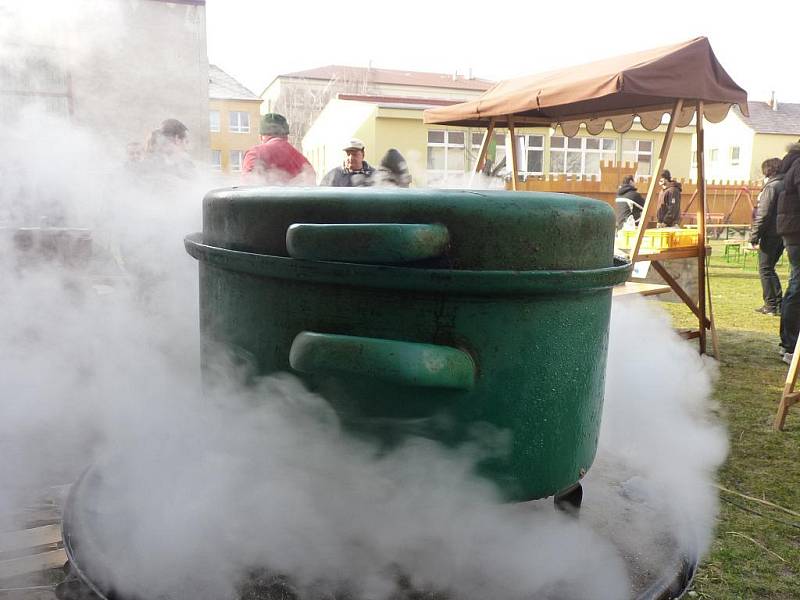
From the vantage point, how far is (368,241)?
1074mm

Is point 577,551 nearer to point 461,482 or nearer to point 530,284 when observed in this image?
point 461,482

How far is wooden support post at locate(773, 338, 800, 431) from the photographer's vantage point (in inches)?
133

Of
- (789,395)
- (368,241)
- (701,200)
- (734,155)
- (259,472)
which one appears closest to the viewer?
(368,241)

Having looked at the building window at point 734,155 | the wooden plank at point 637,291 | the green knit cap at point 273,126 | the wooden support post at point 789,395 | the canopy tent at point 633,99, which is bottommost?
the wooden support post at point 789,395

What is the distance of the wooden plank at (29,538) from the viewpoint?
1.80 meters

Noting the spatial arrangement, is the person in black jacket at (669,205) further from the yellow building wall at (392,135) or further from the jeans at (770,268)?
the yellow building wall at (392,135)

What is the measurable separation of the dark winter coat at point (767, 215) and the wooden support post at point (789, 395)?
3.49 m

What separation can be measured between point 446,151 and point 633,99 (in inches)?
710

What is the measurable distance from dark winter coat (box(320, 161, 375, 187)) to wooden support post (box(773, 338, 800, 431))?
3078mm

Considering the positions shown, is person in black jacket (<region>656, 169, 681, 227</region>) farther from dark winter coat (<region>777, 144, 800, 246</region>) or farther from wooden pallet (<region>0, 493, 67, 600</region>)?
wooden pallet (<region>0, 493, 67, 600</region>)

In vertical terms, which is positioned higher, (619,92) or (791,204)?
(619,92)

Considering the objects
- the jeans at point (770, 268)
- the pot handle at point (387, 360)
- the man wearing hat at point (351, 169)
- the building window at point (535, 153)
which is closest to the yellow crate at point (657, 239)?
the man wearing hat at point (351, 169)

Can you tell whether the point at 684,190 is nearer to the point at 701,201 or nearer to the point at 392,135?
the point at 392,135

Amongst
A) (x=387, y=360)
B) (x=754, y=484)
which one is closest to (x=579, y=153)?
(x=754, y=484)
